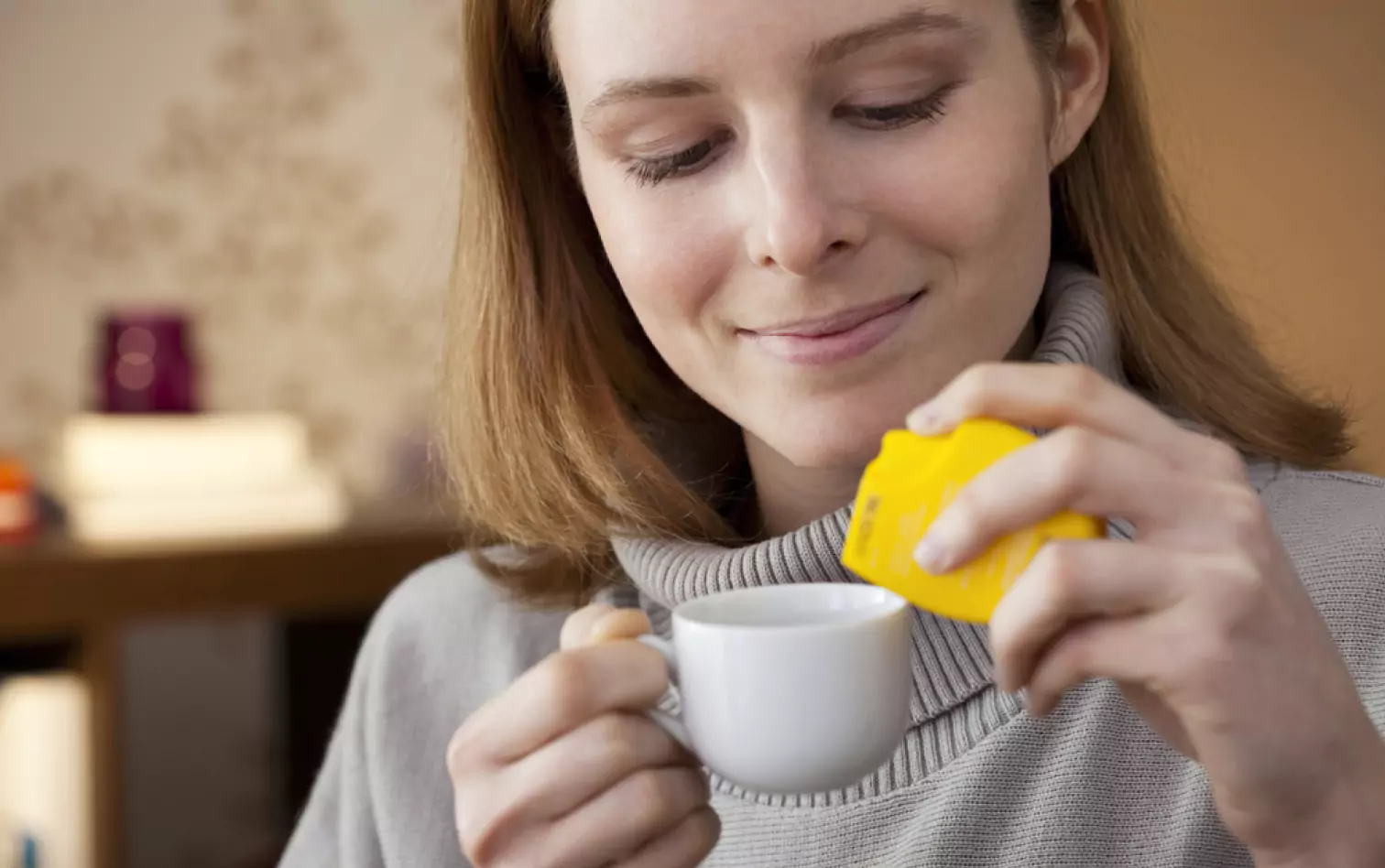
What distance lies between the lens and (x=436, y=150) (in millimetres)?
2725

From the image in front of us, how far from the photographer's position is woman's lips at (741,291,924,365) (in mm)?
956

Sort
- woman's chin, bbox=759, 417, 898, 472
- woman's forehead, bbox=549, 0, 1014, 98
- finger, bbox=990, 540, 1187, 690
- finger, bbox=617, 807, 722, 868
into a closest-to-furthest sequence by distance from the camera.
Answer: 1. finger, bbox=990, 540, 1187, 690
2. finger, bbox=617, 807, 722, 868
3. woman's forehead, bbox=549, 0, 1014, 98
4. woman's chin, bbox=759, 417, 898, 472

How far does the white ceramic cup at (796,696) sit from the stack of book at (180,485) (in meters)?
1.62

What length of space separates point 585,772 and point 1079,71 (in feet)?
2.20

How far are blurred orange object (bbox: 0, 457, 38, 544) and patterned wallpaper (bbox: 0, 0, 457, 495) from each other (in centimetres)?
36

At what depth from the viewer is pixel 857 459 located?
3.30 feet

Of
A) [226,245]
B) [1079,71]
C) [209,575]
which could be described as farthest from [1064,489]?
[226,245]

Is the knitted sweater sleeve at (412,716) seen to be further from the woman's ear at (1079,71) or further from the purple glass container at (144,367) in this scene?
the purple glass container at (144,367)

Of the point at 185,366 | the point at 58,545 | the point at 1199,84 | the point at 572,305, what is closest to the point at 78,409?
the point at 185,366

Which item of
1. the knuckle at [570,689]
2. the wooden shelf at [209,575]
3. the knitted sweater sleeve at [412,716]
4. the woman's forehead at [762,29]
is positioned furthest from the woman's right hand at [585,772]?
the wooden shelf at [209,575]

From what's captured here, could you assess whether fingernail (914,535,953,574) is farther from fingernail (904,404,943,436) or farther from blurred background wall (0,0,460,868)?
blurred background wall (0,0,460,868)

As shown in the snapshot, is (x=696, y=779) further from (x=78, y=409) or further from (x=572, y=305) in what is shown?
(x=78, y=409)

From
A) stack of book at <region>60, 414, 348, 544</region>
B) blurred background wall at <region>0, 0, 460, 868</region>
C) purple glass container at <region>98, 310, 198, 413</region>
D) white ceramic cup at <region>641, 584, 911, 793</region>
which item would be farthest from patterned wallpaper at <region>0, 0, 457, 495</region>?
white ceramic cup at <region>641, 584, 911, 793</region>

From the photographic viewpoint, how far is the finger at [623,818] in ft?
2.43
